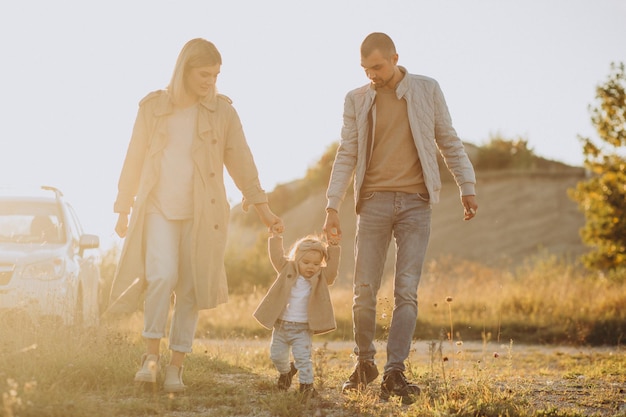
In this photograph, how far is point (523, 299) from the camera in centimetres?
1709

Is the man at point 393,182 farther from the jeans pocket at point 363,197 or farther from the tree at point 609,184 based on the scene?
the tree at point 609,184

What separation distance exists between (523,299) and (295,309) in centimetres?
1119

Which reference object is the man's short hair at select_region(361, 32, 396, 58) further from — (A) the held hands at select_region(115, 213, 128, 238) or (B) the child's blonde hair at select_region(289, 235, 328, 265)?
(A) the held hands at select_region(115, 213, 128, 238)

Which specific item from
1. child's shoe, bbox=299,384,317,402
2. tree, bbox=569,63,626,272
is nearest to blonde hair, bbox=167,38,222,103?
child's shoe, bbox=299,384,317,402

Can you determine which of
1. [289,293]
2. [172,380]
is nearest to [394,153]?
[289,293]

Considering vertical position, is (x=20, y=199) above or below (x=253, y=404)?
above

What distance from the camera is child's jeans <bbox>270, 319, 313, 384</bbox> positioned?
21.2ft

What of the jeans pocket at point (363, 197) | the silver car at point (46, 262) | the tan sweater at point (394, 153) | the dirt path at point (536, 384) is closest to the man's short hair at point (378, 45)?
the tan sweater at point (394, 153)

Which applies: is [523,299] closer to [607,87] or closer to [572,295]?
[572,295]

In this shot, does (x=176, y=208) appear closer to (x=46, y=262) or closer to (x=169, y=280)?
(x=169, y=280)

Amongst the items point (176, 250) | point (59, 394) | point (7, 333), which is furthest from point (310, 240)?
point (7, 333)

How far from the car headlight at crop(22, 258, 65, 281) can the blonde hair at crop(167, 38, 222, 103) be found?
369 centimetres

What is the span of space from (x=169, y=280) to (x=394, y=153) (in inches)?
72.7

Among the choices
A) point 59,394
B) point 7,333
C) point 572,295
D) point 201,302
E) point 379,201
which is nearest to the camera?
point 59,394
